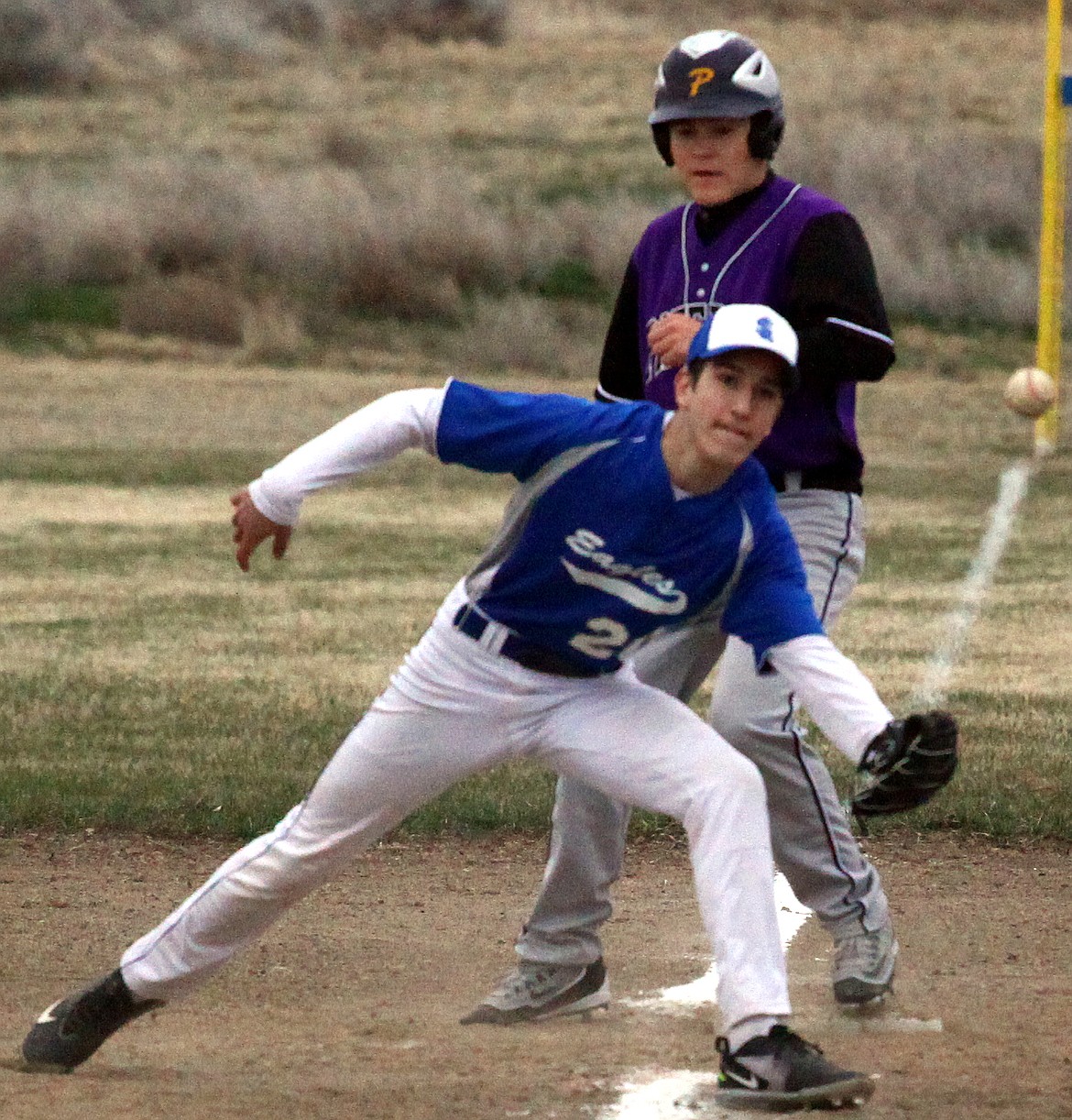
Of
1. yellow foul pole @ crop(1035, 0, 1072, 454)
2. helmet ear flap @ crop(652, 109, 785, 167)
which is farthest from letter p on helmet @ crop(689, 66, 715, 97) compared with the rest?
yellow foul pole @ crop(1035, 0, 1072, 454)

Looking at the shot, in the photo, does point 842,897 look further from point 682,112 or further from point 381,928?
point 682,112

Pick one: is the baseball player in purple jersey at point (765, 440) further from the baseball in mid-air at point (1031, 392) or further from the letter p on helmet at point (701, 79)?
the baseball in mid-air at point (1031, 392)

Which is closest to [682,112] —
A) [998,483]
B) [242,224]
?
[998,483]

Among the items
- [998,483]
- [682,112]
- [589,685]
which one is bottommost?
[998,483]

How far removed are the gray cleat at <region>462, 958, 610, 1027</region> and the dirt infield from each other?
46 millimetres

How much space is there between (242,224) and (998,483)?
12.4 m

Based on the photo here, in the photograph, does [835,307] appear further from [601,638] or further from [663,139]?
[601,638]

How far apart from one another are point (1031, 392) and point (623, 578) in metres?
13.2

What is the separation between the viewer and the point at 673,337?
498cm

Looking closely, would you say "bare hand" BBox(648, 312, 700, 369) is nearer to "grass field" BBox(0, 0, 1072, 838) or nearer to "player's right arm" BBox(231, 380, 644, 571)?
"player's right arm" BBox(231, 380, 644, 571)

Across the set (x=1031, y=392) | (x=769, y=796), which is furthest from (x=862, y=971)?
(x=1031, y=392)

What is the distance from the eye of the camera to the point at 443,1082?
16.1ft

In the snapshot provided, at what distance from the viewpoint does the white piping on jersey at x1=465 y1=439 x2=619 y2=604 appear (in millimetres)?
4613

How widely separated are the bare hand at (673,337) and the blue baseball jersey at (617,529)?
0.99 feet
